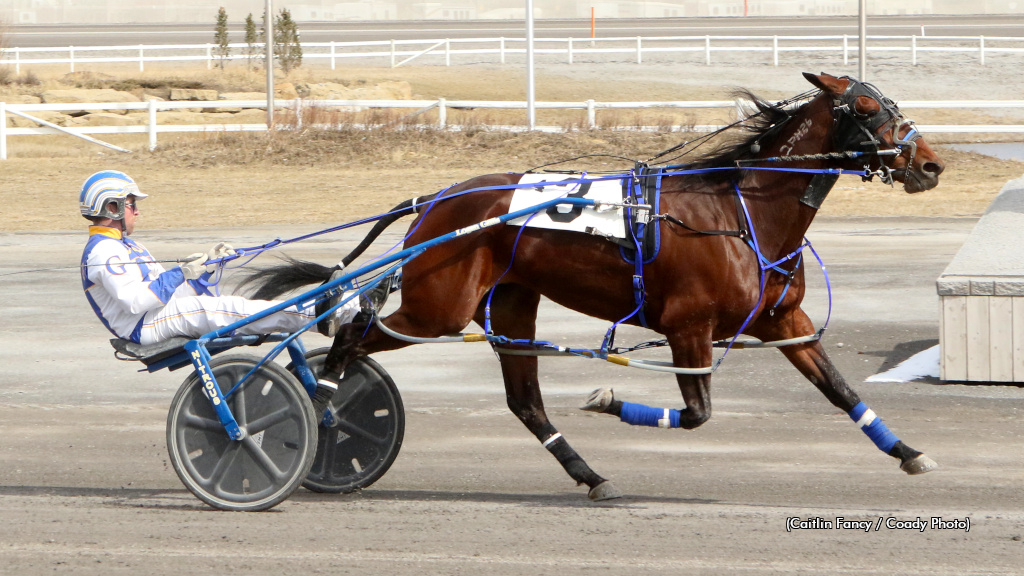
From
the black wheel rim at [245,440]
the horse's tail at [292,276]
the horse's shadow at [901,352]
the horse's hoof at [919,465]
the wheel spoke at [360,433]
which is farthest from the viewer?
the horse's shadow at [901,352]

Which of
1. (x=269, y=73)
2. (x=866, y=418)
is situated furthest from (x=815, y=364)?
(x=269, y=73)

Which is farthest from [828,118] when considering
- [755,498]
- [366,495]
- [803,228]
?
[366,495]

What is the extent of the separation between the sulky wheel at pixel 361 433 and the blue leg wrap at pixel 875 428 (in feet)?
7.10

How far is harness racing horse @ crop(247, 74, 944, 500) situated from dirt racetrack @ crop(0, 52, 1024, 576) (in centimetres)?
46

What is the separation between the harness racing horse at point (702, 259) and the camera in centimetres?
526

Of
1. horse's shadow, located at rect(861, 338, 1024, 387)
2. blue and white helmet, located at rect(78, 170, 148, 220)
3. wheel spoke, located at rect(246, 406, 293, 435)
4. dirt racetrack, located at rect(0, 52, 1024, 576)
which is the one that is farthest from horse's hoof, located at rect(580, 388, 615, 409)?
horse's shadow, located at rect(861, 338, 1024, 387)

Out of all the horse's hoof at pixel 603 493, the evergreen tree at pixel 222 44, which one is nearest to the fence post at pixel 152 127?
the evergreen tree at pixel 222 44

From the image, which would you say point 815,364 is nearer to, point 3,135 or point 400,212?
point 400,212

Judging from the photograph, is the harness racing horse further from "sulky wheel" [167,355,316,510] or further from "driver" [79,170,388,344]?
"driver" [79,170,388,344]

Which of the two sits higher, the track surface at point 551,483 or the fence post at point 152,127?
the fence post at point 152,127

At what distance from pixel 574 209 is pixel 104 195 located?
2.17m

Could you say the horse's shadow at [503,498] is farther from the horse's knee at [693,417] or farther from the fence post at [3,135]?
the fence post at [3,135]

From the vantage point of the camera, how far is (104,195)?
5.45 m

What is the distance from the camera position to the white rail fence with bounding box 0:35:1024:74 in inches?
1264
